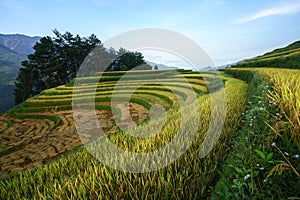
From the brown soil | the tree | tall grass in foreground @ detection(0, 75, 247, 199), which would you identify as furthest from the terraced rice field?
the tree

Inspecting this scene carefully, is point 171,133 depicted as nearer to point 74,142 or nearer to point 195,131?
point 195,131

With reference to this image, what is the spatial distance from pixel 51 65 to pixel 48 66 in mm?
669

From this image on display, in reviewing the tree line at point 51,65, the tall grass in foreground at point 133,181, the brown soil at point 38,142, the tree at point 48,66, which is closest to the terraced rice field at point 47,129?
the brown soil at point 38,142

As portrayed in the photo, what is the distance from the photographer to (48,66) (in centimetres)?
→ 4028

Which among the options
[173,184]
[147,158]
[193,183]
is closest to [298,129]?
[193,183]

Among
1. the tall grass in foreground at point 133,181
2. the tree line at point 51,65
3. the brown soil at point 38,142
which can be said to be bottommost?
the brown soil at point 38,142

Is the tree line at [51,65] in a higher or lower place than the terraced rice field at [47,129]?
higher

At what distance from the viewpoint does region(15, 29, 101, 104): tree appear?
38.6 meters

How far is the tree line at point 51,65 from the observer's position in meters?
38.6

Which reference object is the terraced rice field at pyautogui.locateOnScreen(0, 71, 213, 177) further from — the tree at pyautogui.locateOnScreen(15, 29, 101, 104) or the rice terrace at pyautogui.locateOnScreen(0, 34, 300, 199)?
the tree at pyautogui.locateOnScreen(15, 29, 101, 104)

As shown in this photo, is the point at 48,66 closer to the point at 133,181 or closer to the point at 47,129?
the point at 47,129

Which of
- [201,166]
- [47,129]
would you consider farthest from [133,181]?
[47,129]

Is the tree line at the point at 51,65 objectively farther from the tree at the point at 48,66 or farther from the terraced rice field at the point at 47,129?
the terraced rice field at the point at 47,129

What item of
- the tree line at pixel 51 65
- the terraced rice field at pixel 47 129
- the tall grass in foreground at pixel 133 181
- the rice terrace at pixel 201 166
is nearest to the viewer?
the rice terrace at pixel 201 166
